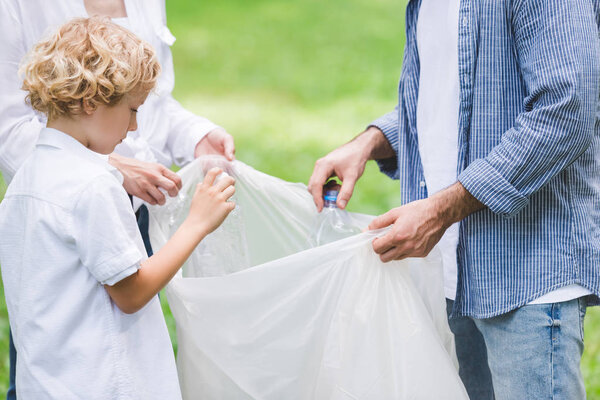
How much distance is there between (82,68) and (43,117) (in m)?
0.60

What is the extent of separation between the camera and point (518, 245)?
183 centimetres

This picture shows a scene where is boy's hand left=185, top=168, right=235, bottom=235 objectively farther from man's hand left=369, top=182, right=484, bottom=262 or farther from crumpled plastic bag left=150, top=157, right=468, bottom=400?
man's hand left=369, top=182, right=484, bottom=262

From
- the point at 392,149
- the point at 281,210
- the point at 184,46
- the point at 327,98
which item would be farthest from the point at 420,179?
the point at 184,46

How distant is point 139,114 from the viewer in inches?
92.6

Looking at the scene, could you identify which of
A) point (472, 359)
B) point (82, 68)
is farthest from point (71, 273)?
point (472, 359)

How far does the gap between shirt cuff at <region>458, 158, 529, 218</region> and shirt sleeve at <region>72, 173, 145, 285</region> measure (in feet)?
2.58

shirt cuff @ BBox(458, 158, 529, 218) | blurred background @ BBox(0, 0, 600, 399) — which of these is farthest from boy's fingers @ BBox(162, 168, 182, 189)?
blurred background @ BBox(0, 0, 600, 399)

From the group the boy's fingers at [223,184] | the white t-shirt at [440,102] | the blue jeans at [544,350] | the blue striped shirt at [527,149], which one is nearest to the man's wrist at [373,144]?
the white t-shirt at [440,102]

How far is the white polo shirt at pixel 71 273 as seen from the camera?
1619mm

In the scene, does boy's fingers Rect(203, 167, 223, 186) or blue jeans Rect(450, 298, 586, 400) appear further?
boy's fingers Rect(203, 167, 223, 186)

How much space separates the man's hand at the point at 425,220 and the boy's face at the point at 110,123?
2.22ft

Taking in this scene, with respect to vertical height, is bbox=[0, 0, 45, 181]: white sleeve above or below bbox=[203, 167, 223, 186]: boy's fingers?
above

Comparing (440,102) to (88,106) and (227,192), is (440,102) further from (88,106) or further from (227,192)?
(88,106)

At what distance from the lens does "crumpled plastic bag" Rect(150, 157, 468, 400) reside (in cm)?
189
